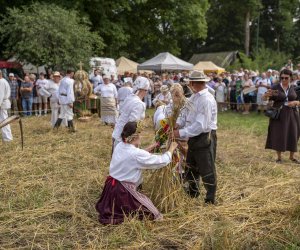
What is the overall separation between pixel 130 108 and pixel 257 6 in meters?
33.8

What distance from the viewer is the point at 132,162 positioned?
15.5 ft

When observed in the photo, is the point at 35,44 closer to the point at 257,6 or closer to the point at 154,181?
the point at 154,181

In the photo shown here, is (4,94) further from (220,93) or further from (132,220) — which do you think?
(220,93)

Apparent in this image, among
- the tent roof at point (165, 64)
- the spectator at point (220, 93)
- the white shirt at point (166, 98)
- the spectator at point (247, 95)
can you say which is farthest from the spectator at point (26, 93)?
the white shirt at point (166, 98)

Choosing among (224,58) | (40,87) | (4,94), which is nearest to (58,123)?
(4,94)

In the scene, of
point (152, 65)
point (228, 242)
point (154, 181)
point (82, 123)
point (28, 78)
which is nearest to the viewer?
point (228, 242)

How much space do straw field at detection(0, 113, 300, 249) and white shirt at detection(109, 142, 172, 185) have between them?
51 cm

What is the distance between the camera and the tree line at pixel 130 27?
1730 cm

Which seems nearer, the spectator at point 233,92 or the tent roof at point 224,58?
the spectator at point 233,92

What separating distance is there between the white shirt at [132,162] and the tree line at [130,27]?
1296 centimetres

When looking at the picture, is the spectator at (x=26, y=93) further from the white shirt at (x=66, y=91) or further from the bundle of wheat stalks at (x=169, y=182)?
the bundle of wheat stalks at (x=169, y=182)

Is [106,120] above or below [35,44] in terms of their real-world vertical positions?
below

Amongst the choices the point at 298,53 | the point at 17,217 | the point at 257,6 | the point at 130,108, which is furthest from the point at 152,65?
the point at 298,53

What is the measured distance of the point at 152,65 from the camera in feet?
70.0
